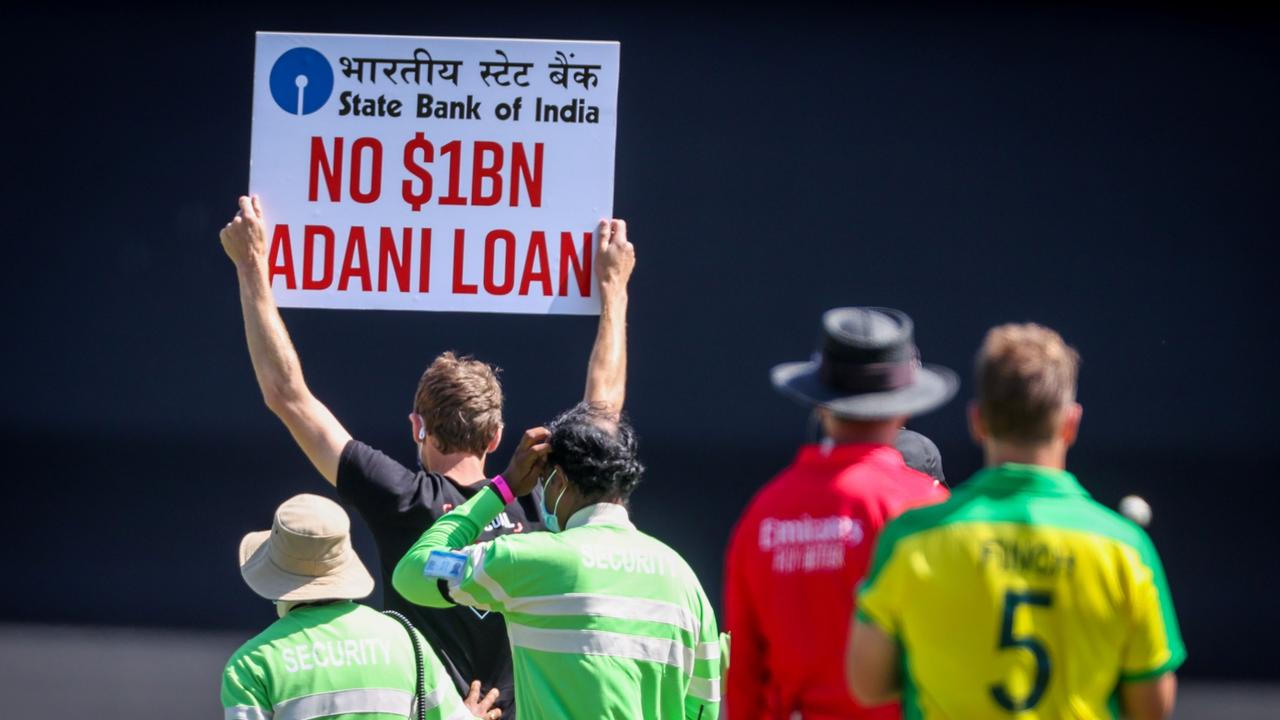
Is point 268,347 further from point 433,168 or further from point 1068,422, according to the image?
point 1068,422

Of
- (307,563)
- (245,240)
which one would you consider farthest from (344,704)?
(245,240)

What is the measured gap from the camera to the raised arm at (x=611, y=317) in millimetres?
3531

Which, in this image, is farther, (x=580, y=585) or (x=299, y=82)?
(x=299, y=82)

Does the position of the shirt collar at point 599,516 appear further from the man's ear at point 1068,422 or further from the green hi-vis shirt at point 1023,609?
the man's ear at point 1068,422

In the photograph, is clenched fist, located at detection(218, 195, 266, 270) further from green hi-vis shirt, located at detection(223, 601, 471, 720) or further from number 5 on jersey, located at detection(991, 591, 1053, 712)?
number 5 on jersey, located at detection(991, 591, 1053, 712)

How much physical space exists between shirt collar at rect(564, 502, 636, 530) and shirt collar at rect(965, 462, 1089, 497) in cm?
86

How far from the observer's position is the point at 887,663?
83.2 inches

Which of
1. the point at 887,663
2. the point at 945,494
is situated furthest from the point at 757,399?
the point at 887,663

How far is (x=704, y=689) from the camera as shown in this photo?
2914 mm

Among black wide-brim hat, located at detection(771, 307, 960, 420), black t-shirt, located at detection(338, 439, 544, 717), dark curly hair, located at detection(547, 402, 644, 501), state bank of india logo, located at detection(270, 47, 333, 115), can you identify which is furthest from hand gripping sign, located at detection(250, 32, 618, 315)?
black wide-brim hat, located at detection(771, 307, 960, 420)

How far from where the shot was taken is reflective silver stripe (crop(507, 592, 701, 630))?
2.68 m

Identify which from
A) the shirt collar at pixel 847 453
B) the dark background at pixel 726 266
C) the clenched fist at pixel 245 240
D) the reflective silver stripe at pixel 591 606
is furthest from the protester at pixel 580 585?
the dark background at pixel 726 266

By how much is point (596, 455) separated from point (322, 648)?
657 mm

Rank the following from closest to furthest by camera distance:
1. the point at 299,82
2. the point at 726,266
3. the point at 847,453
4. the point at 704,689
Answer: the point at 847,453 → the point at 704,689 → the point at 299,82 → the point at 726,266
